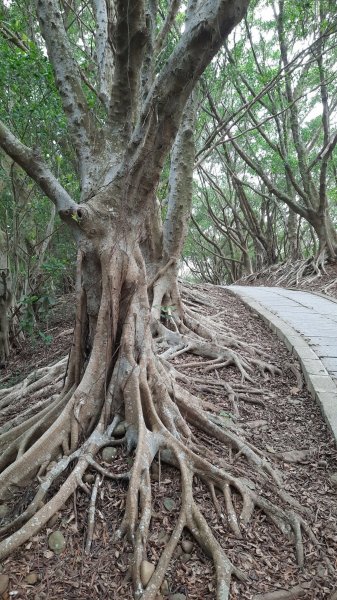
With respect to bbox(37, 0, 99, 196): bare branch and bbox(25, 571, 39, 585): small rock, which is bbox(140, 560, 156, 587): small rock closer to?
bbox(25, 571, 39, 585): small rock

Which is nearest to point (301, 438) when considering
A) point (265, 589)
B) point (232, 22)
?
point (265, 589)

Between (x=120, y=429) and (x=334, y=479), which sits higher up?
(x=120, y=429)

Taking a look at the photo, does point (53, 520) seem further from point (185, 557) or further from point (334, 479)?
point (334, 479)

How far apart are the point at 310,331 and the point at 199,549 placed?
4.07m

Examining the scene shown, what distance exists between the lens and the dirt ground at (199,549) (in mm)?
1990

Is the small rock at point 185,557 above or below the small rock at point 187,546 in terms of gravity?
below

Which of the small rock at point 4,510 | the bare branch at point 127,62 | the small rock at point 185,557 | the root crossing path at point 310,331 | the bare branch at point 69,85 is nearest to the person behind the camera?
the small rock at point 185,557

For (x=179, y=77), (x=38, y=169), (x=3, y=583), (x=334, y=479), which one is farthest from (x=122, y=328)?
(x=334, y=479)

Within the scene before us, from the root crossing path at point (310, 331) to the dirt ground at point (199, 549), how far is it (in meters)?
0.43

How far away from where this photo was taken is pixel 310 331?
221 inches

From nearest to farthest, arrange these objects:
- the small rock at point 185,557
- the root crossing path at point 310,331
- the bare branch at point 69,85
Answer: the small rock at point 185,557 → the bare branch at point 69,85 → the root crossing path at point 310,331

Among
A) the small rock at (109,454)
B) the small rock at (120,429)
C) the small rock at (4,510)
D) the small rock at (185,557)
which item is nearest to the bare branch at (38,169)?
the small rock at (120,429)

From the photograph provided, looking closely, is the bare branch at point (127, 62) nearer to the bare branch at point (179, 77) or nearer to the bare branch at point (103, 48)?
the bare branch at point (179, 77)

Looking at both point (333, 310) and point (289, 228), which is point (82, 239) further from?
point (289, 228)
